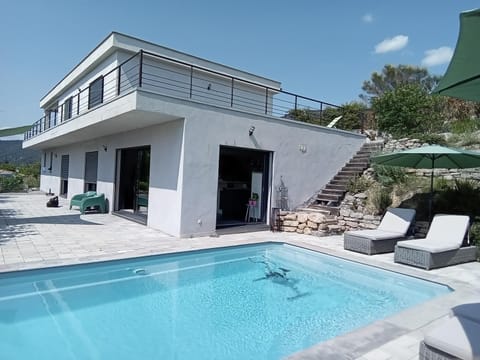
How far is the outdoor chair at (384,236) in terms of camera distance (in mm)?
8505

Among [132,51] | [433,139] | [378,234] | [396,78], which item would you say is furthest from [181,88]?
[396,78]

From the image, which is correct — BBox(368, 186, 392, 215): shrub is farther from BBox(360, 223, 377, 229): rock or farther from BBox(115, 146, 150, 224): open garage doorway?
BBox(115, 146, 150, 224): open garage doorway

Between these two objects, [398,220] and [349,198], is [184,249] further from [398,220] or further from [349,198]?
[349,198]

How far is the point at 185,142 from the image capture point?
30.8 feet

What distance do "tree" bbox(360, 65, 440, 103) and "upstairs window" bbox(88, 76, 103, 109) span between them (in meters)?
24.0

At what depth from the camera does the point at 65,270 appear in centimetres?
635

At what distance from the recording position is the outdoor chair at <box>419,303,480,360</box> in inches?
110

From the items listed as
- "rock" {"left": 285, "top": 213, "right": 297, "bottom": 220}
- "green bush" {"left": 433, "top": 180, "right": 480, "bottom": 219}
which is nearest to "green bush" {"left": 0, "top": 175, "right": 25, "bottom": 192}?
"rock" {"left": 285, "top": 213, "right": 297, "bottom": 220}

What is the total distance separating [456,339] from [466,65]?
7.96 feet

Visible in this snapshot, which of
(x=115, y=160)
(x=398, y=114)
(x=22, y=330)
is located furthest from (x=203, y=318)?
(x=398, y=114)

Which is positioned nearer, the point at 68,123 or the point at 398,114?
the point at 68,123

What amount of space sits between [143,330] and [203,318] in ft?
3.08

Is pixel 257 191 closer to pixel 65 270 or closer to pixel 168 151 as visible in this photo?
pixel 168 151

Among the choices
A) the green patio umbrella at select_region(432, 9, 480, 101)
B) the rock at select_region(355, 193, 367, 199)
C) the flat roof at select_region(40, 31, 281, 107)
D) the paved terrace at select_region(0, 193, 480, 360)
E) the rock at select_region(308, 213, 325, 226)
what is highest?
the flat roof at select_region(40, 31, 281, 107)
